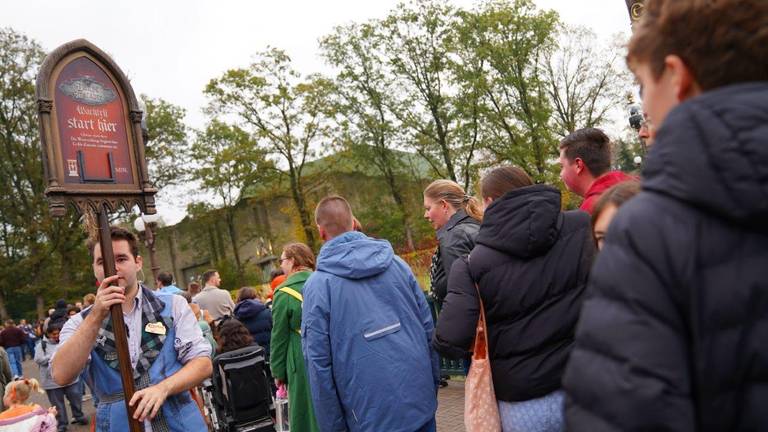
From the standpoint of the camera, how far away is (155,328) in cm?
323

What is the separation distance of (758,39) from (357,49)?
36085 millimetres

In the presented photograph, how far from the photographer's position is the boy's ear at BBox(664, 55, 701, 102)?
1131 mm

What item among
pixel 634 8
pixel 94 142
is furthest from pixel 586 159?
pixel 634 8

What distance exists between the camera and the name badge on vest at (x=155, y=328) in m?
3.22

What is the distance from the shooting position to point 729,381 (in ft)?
3.28

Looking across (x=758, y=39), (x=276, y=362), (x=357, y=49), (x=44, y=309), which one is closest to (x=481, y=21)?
(x=357, y=49)

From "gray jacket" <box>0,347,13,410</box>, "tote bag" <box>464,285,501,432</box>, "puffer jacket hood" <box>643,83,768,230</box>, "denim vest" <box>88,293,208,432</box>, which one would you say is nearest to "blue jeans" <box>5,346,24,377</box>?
"gray jacket" <box>0,347,13,410</box>

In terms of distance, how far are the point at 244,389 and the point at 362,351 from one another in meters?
3.81

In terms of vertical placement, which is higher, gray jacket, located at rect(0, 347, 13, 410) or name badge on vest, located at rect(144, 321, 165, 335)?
name badge on vest, located at rect(144, 321, 165, 335)

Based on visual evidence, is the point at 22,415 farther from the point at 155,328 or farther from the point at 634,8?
the point at 634,8

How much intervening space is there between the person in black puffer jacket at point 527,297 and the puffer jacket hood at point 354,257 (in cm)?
85

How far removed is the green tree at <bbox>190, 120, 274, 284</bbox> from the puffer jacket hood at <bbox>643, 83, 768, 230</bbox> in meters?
36.2

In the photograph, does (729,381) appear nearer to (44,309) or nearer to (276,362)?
(276,362)

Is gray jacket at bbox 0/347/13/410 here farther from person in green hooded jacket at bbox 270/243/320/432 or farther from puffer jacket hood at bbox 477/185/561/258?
puffer jacket hood at bbox 477/185/561/258
